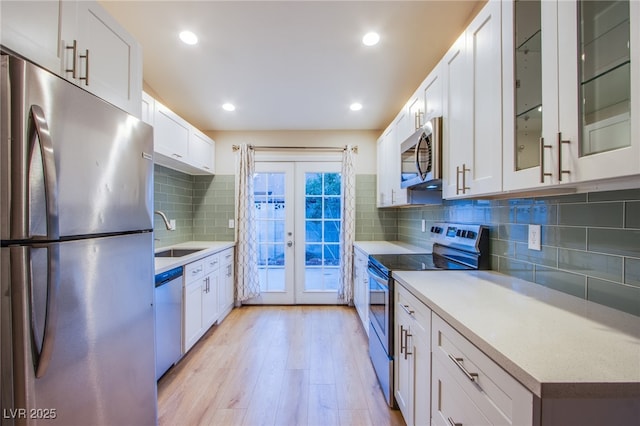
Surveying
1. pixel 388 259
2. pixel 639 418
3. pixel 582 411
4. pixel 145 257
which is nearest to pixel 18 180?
pixel 145 257

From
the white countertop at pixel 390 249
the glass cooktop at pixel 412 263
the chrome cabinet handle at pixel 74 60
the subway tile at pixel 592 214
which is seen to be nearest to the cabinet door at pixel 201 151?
the chrome cabinet handle at pixel 74 60

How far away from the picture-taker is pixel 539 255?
4.27 ft

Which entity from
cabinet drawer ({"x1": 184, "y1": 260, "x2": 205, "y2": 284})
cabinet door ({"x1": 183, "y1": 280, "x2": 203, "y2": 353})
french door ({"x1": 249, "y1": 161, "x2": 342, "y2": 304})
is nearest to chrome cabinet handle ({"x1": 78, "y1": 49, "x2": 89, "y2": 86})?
cabinet drawer ({"x1": 184, "y1": 260, "x2": 205, "y2": 284})

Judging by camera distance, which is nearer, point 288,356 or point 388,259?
point 388,259

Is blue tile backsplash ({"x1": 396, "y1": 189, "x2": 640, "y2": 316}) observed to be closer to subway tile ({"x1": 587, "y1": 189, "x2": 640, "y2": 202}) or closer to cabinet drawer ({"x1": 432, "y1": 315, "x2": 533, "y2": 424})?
subway tile ({"x1": 587, "y1": 189, "x2": 640, "y2": 202})

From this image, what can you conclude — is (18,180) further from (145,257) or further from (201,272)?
(201,272)

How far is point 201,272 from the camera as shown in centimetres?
254

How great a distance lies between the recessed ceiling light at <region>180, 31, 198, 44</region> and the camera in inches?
80.4

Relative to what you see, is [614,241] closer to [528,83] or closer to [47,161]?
[528,83]

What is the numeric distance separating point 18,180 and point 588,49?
5.96 feet

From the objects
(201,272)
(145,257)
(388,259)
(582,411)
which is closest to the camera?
(582,411)

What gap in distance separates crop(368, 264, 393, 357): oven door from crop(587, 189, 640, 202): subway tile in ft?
3.38

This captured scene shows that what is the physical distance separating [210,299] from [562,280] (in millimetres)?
2805

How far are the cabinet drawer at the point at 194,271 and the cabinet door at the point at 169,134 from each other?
3.39 feet
